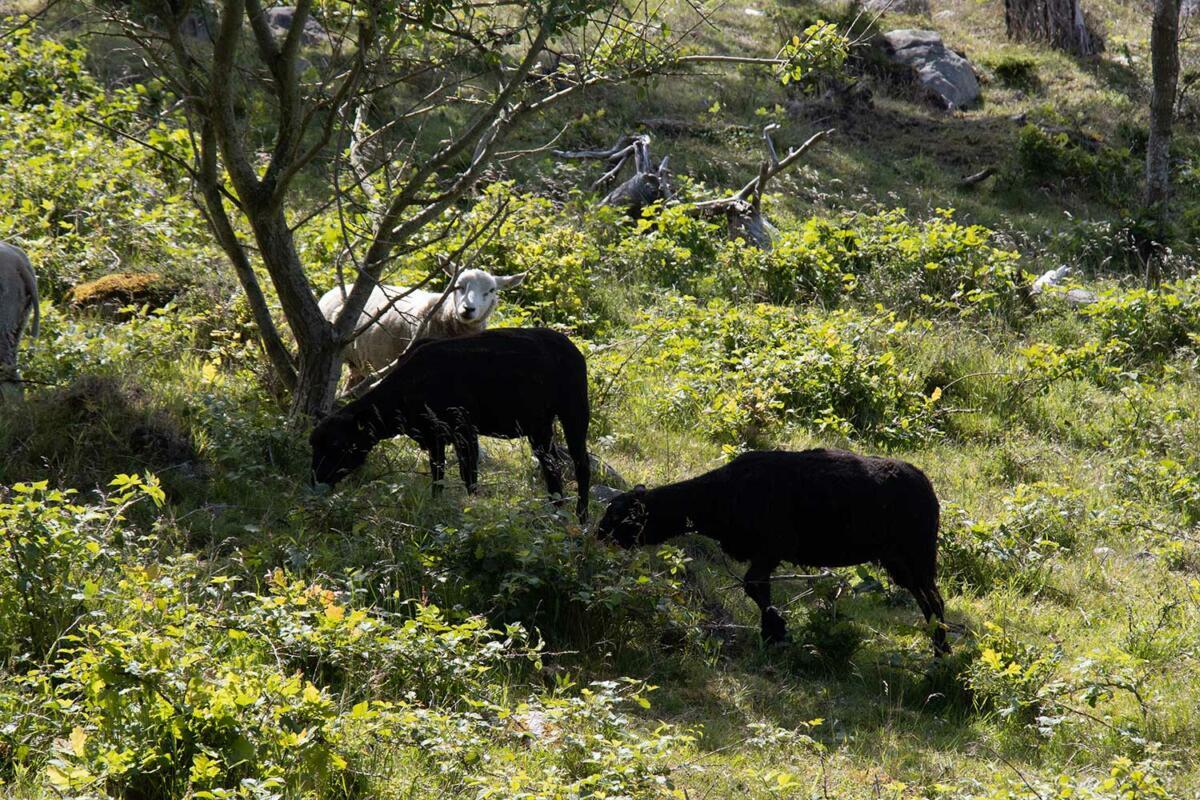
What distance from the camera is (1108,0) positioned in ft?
106

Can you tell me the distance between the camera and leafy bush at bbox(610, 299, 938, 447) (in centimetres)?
1141

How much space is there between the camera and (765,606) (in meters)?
→ 7.76

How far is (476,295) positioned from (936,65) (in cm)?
1650

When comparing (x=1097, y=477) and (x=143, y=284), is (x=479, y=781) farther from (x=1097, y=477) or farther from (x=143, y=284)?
(x=143, y=284)

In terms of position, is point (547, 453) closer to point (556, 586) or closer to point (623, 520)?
point (623, 520)

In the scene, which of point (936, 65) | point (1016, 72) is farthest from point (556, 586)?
point (1016, 72)

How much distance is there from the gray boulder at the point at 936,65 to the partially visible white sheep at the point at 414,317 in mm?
15350

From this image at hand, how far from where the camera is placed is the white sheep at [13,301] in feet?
31.5

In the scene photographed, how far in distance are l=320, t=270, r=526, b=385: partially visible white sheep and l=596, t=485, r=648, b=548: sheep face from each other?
3568 millimetres

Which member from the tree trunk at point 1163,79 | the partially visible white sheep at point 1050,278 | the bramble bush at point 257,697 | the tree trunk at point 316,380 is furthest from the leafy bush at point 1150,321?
the bramble bush at point 257,697

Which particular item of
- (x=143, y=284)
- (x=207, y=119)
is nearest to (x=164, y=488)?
(x=207, y=119)

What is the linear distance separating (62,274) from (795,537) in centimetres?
845

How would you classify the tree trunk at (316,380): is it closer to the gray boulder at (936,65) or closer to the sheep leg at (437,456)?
the sheep leg at (437,456)

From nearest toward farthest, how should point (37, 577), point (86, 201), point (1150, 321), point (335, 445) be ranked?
point (37, 577) → point (335, 445) → point (86, 201) → point (1150, 321)
